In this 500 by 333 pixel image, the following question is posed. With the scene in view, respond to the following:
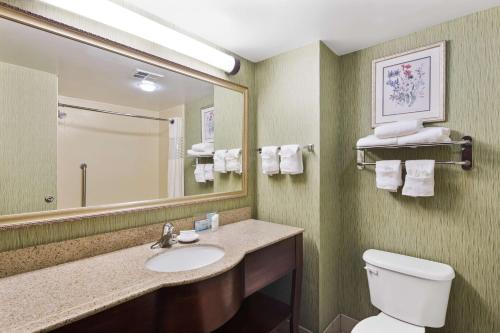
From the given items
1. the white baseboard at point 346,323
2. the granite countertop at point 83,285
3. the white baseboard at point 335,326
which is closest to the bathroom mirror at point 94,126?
the granite countertop at point 83,285

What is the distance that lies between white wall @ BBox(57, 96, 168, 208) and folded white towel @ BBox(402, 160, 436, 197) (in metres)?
1.47

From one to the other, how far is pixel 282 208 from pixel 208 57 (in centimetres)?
117

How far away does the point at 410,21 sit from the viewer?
148cm

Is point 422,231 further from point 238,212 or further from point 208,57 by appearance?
point 208,57

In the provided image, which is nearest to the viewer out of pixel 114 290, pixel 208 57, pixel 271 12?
pixel 114 290

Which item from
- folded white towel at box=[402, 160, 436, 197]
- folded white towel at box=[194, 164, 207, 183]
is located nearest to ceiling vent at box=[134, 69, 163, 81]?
folded white towel at box=[194, 164, 207, 183]

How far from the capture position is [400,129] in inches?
57.5

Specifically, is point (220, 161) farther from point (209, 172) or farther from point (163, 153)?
point (163, 153)

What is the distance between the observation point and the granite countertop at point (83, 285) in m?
0.68

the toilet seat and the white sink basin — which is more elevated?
the white sink basin

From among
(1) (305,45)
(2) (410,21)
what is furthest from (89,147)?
(2) (410,21)

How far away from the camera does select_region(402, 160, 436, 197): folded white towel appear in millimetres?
1405

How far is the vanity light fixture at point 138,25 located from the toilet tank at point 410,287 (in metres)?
1.66

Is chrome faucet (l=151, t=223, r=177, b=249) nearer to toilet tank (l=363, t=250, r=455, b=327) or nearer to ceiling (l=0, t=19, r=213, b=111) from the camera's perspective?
ceiling (l=0, t=19, r=213, b=111)
